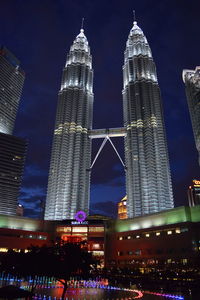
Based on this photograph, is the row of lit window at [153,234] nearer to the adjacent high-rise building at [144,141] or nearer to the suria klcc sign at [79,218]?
the suria klcc sign at [79,218]

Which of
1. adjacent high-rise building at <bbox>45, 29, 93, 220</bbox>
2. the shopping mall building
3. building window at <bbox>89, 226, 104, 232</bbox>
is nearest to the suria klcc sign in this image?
the shopping mall building

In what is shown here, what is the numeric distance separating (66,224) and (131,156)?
57880 millimetres

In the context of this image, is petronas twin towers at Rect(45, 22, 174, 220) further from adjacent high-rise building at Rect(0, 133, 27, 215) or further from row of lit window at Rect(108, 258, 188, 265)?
row of lit window at Rect(108, 258, 188, 265)

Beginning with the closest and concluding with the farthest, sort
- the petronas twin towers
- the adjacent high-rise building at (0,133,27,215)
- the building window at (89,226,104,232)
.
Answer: the building window at (89,226,104,232)
the petronas twin towers
the adjacent high-rise building at (0,133,27,215)

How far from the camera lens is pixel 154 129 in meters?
160

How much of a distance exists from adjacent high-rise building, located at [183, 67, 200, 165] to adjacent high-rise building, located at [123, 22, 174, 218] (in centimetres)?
1996

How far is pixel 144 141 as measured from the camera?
158500mm

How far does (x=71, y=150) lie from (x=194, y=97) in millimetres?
86771

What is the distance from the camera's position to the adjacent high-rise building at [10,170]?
174m

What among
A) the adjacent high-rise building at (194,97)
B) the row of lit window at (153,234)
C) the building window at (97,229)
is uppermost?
the adjacent high-rise building at (194,97)

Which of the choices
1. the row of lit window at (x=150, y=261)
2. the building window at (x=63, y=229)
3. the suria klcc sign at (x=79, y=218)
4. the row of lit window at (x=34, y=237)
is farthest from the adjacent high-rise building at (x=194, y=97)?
the row of lit window at (x=34, y=237)

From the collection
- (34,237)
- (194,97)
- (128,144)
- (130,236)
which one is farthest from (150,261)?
(194,97)

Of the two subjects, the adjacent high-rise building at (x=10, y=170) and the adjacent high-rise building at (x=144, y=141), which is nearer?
the adjacent high-rise building at (x=144, y=141)

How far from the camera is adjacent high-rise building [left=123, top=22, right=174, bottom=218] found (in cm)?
14325
